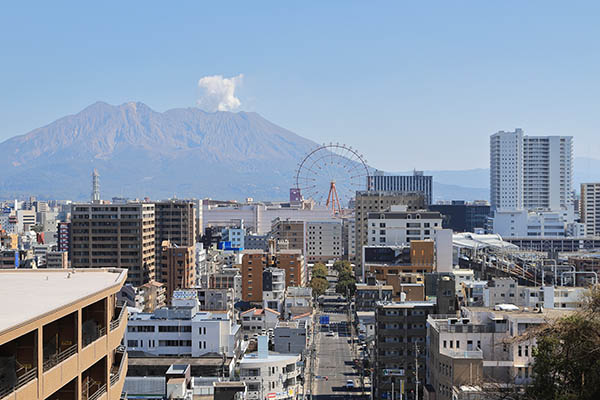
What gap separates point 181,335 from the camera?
3644 centimetres

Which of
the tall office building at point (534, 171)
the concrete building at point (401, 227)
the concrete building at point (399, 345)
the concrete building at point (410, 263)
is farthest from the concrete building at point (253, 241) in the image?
the concrete building at point (399, 345)

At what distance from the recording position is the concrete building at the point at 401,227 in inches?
2687

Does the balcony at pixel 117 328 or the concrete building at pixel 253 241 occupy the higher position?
the balcony at pixel 117 328

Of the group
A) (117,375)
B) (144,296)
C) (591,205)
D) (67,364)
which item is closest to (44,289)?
(67,364)

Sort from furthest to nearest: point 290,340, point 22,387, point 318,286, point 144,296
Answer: point 318,286, point 144,296, point 290,340, point 22,387

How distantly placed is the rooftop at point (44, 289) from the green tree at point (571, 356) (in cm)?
635

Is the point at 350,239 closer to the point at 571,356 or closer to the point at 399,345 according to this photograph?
the point at 399,345

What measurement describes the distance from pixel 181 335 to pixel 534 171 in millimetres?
112632

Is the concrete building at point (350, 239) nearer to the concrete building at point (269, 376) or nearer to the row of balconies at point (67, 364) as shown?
the concrete building at point (269, 376)

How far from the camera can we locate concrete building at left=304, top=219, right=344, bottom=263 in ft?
346

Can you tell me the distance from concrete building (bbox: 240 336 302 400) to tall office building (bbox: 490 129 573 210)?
362ft

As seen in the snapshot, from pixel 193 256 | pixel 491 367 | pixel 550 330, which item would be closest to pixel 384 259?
pixel 193 256

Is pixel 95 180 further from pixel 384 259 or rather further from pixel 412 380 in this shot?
pixel 412 380

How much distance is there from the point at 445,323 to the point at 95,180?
355 ft
